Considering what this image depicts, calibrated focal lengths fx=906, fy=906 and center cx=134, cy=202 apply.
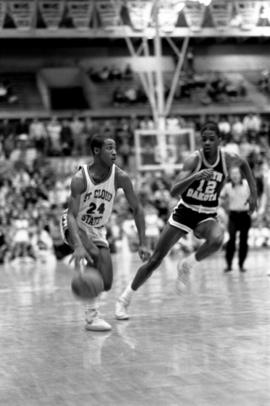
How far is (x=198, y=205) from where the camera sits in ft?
30.3

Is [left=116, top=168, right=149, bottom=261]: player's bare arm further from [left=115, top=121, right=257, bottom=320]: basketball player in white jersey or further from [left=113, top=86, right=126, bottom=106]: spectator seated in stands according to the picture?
[left=113, top=86, right=126, bottom=106]: spectator seated in stands

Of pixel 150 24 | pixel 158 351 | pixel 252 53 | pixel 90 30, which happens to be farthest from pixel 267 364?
pixel 252 53

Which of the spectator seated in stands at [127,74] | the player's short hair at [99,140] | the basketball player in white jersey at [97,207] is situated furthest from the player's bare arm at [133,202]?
the spectator seated in stands at [127,74]

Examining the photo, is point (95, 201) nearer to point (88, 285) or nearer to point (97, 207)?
point (97, 207)

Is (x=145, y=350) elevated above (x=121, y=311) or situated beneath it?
elevated above

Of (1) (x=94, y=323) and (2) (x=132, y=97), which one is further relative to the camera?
(2) (x=132, y=97)

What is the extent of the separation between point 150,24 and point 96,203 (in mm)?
23010

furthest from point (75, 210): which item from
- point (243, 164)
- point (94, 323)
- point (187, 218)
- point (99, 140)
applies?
point (243, 164)

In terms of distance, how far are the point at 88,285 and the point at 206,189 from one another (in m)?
1.98

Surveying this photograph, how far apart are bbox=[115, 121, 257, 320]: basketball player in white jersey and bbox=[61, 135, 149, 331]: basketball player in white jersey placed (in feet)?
2.02

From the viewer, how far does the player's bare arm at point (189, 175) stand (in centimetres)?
862

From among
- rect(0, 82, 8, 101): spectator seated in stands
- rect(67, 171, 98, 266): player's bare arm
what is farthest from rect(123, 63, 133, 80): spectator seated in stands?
rect(67, 171, 98, 266): player's bare arm

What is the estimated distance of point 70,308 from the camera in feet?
33.4

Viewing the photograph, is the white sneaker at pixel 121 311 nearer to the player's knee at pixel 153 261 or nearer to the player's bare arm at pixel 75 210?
the player's knee at pixel 153 261
